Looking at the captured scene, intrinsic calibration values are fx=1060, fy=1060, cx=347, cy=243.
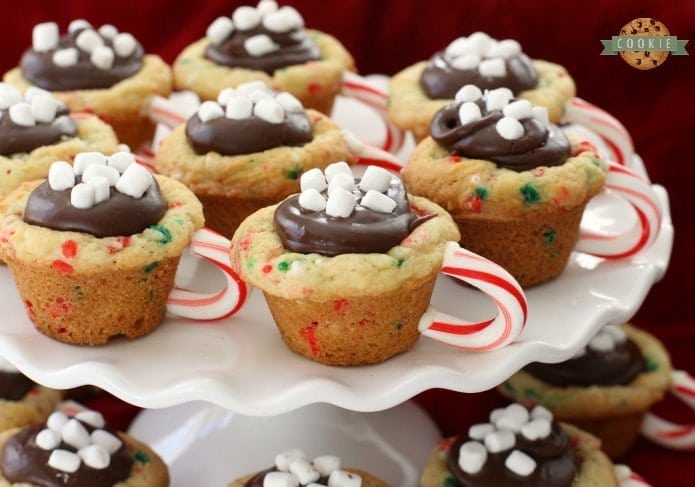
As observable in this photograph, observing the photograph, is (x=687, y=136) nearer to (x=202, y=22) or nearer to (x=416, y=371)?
(x=202, y=22)

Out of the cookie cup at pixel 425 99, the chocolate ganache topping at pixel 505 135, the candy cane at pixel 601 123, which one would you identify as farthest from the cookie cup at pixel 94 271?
the candy cane at pixel 601 123

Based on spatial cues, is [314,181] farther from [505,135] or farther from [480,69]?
[480,69]

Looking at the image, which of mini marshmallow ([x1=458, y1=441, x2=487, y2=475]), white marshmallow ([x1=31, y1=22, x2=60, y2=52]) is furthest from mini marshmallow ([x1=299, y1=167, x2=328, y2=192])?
white marshmallow ([x1=31, y1=22, x2=60, y2=52])

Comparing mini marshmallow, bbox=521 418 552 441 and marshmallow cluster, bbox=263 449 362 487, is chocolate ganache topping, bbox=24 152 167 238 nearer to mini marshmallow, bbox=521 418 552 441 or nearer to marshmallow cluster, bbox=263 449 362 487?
marshmallow cluster, bbox=263 449 362 487

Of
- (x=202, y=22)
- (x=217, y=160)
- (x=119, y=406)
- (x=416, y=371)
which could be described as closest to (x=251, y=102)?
(x=217, y=160)

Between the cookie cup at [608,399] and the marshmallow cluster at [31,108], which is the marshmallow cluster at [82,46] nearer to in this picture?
the marshmallow cluster at [31,108]

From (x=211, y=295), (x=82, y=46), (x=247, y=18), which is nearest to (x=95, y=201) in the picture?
(x=211, y=295)
